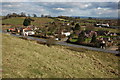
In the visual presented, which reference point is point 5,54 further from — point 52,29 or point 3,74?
point 52,29

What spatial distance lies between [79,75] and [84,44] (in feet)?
105

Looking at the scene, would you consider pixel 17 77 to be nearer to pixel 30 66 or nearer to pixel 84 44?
pixel 30 66

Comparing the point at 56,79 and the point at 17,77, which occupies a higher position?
the point at 17,77

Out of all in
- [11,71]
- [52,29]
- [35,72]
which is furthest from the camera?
[52,29]

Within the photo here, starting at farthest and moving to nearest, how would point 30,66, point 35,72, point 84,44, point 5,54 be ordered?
point 84,44, point 5,54, point 30,66, point 35,72

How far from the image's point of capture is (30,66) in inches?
332

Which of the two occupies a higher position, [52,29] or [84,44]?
[52,29]

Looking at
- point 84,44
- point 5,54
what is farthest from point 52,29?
point 5,54

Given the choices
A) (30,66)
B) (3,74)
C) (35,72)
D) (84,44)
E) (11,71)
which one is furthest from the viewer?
(84,44)

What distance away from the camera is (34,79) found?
6.87m

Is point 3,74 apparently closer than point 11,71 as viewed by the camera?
Yes

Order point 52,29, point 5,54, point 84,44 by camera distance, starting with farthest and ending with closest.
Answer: point 52,29, point 84,44, point 5,54

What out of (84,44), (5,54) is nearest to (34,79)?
(5,54)

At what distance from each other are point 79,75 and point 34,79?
3570 millimetres
